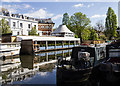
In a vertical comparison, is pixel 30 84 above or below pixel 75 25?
below

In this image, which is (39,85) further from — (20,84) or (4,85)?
(4,85)

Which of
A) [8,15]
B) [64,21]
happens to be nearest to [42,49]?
[8,15]

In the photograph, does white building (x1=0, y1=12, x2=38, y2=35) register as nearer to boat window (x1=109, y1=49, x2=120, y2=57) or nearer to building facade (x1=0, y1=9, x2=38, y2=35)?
building facade (x1=0, y1=9, x2=38, y2=35)

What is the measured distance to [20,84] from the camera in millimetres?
8703

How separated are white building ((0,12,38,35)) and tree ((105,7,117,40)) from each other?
34.7m

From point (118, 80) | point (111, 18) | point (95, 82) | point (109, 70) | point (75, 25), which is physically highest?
point (111, 18)

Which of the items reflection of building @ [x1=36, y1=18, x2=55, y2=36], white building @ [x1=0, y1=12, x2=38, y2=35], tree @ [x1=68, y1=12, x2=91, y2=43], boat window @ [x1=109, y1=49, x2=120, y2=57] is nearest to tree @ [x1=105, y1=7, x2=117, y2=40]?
tree @ [x1=68, y1=12, x2=91, y2=43]

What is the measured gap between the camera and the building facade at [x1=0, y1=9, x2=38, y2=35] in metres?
41.6

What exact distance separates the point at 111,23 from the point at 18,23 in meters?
41.0

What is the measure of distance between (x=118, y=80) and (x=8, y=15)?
134ft

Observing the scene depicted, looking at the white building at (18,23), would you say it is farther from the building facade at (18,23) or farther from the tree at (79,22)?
the tree at (79,22)

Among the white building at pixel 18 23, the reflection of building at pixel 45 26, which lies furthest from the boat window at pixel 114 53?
the reflection of building at pixel 45 26

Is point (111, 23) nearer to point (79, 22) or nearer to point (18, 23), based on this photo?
point (79, 22)

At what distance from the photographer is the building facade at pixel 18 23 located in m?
41.6
